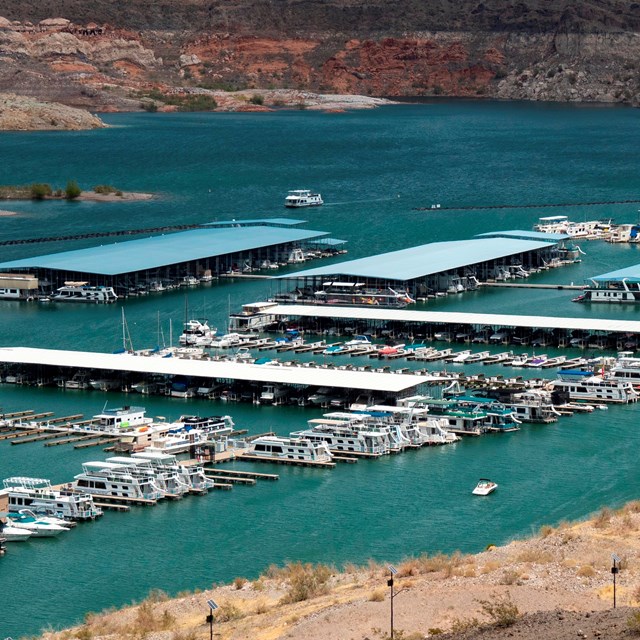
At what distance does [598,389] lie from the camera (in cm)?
4650

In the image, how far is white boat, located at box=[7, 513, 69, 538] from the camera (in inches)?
1374

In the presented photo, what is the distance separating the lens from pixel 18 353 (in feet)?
169

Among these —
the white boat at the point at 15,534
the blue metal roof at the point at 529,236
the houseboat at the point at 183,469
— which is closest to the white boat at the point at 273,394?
the houseboat at the point at 183,469

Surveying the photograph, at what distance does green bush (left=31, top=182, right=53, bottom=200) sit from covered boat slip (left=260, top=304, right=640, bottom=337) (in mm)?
46823

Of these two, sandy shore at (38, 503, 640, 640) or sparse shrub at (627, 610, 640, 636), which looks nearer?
sparse shrub at (627, 610, 640, 636)

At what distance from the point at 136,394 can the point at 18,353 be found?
194 inches

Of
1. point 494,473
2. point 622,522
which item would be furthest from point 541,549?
point 494,473

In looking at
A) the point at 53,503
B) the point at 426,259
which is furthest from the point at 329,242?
the point at 53,503

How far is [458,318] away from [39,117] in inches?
4290

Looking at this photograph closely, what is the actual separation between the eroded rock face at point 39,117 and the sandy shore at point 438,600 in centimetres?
13312

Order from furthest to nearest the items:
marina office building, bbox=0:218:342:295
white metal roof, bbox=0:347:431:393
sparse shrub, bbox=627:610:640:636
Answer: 1. marina office building, bbox=0:218:342:295
2. white metal roof, bbox=0:347:431:393
3. sparse shrub, bbox=627:610:640:636

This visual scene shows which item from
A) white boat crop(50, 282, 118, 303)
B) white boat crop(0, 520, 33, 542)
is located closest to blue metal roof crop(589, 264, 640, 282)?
white boat crop(50, 282, 118, 303)

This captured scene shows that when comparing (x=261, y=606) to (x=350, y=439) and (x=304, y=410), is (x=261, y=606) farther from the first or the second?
(x=304, y=410)

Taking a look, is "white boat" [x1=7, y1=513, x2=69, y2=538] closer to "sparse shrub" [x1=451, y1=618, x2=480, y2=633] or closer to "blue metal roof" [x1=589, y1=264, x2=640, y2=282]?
"sparse shrub" [x1=451, y1=618, x2=480, y2=633]
